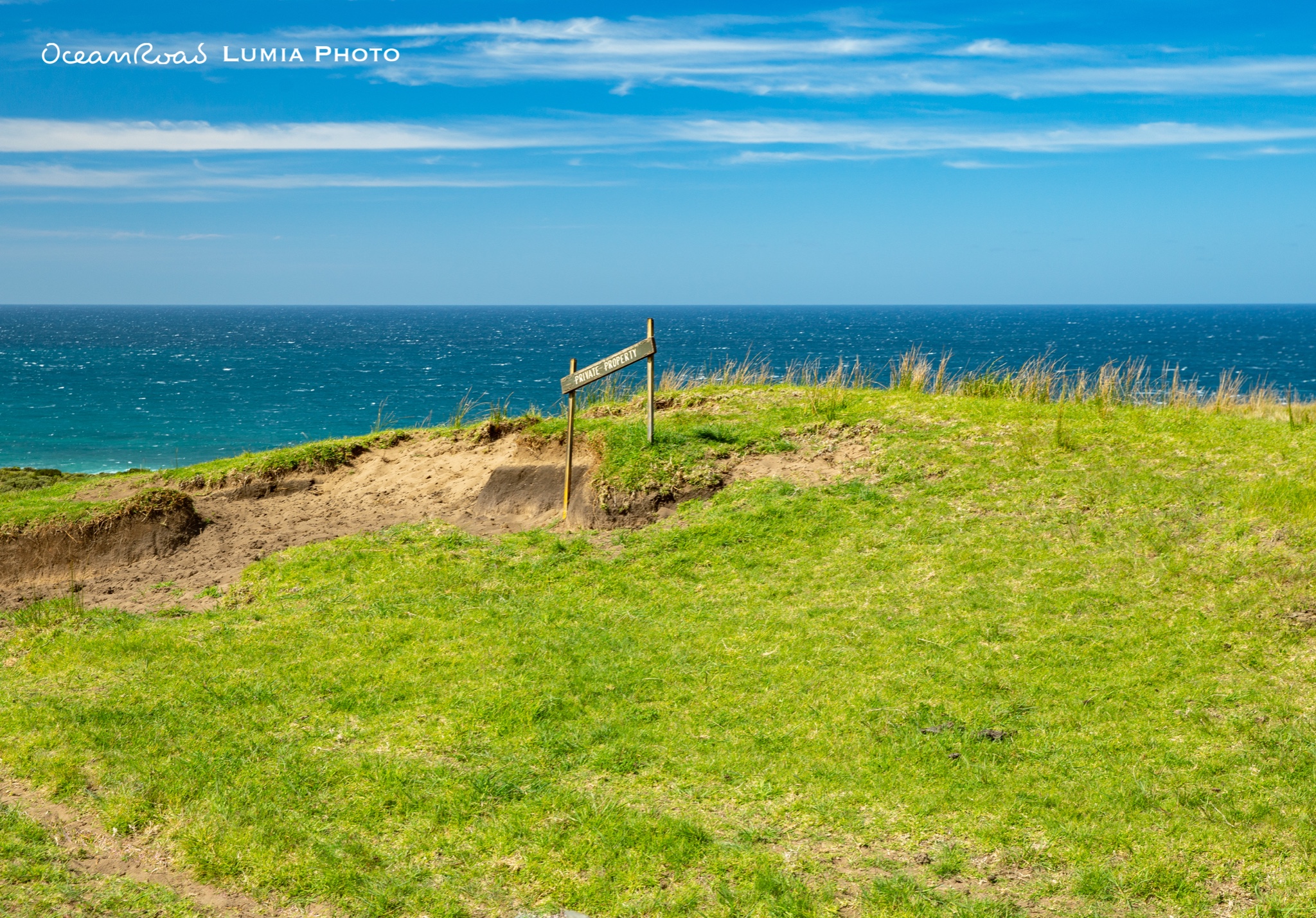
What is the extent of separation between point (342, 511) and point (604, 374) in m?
4.94

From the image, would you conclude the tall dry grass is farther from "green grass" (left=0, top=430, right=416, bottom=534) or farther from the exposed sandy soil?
"green grass" (left=0, top=430, right=416, bottom=534)

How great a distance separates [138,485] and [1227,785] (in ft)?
55.4

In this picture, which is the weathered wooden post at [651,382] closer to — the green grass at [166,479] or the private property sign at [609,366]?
the private property sign at [609,366]

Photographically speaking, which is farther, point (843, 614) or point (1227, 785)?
point (843, 614)

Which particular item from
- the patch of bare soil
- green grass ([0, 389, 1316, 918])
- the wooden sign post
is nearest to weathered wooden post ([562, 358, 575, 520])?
the wooden sign post

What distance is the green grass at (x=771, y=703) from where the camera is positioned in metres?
5.79

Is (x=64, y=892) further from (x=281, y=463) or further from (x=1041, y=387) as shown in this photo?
(x=1041, y=387)

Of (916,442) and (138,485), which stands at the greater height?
(916,442)

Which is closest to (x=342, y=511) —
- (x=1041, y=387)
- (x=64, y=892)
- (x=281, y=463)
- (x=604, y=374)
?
(x=281, y=463)

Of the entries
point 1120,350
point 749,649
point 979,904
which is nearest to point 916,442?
point 749,649

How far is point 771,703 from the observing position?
26.2ft

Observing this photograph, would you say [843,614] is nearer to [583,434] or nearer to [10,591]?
[583,434]

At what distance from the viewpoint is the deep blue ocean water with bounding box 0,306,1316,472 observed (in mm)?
48906

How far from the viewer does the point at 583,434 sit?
15672mm
